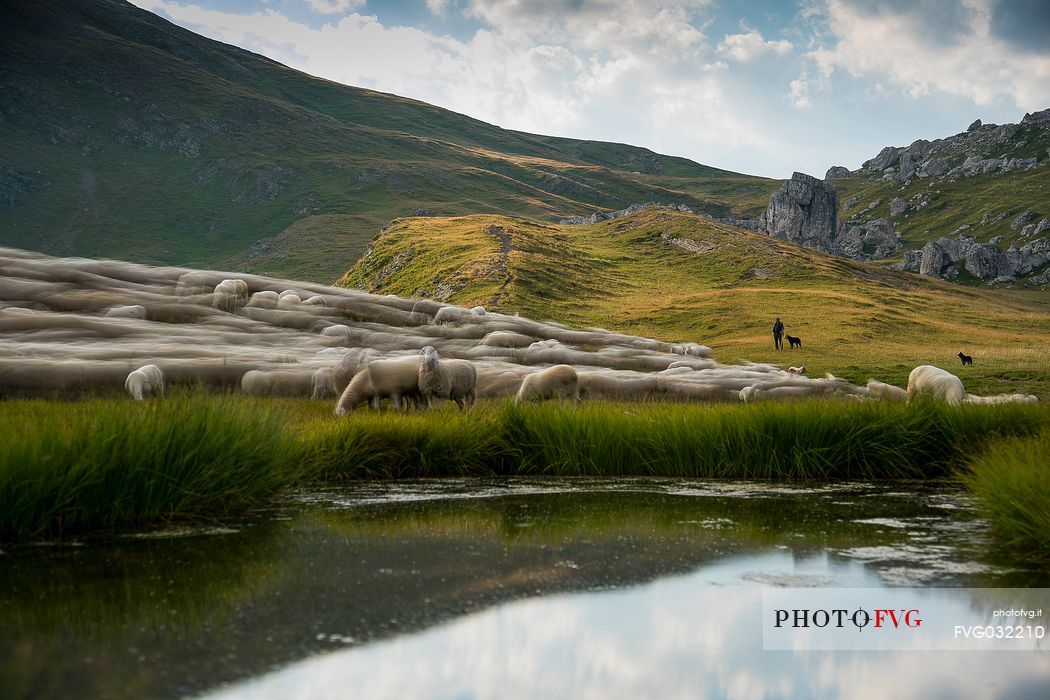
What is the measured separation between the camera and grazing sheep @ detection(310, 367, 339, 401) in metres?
20.8

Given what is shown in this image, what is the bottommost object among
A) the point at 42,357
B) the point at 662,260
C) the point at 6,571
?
the point at 42,357

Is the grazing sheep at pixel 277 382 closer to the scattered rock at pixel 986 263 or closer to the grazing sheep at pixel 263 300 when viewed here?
the grazing sheep at pixel 263 300

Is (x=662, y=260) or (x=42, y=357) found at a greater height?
(x=662, y=260)

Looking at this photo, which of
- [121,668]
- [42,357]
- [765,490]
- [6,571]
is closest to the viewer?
[121,668]

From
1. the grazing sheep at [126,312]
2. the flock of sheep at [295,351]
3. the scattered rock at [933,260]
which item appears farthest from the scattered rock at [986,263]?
the grazing sheep at [126,312]

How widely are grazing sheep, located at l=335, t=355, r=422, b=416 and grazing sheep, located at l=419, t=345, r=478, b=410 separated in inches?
12.3

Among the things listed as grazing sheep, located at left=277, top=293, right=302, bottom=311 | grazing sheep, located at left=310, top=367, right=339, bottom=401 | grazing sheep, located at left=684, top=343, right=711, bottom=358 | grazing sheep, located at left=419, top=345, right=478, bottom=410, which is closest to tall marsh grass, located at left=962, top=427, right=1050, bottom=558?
grazing sheep, located at left=419, top=345, right=478, bottom=410

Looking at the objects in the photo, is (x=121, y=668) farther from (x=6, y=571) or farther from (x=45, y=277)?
(x=45, y=277)

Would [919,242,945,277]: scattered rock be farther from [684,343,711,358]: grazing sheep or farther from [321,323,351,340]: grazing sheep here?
[321,323,351,340]: grazing sheep

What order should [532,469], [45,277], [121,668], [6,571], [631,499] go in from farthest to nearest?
[45,277], [532,469], [631,499], [6,571], [121,668]

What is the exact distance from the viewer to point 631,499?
31.0ft

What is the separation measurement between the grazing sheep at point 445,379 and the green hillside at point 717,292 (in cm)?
2662

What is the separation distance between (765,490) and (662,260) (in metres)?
85.2

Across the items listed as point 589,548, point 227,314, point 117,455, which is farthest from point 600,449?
point 227,314
